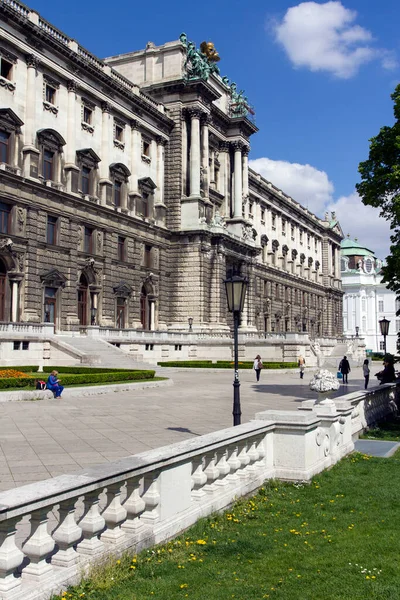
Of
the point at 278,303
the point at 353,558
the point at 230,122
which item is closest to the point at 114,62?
the point at 230,122

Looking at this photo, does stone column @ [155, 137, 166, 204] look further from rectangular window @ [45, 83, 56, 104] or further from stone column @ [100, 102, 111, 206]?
rectangular window @ [45, 83, 56, 104]

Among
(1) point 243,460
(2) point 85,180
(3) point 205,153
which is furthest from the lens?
(3) point 205,153

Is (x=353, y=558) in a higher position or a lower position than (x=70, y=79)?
lower

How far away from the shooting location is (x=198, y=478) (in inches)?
326

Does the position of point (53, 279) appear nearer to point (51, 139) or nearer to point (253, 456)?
point (51, 139)

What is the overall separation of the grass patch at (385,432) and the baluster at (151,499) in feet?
37.5

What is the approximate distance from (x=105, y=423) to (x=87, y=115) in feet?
127

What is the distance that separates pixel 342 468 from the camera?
12.5m

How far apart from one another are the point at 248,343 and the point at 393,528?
163 ft

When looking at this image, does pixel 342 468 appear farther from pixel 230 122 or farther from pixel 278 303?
pixel 278 303

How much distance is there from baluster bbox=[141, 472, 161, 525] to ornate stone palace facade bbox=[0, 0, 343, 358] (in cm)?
3562

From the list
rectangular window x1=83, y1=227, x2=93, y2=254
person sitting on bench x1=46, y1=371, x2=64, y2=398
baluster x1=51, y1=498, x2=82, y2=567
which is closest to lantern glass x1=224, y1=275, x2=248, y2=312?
baluster x1=51, y1=498, x2=82, y2=567

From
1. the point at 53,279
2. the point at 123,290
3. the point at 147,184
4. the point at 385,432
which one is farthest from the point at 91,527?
the point at 147,184

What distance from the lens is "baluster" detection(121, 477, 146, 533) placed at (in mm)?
6750
